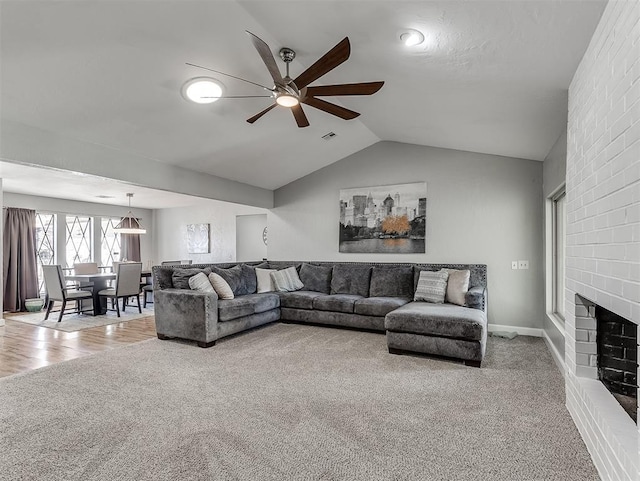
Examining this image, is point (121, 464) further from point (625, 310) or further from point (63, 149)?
point (63, 149)

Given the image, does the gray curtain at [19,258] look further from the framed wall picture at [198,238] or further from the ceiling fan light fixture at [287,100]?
the ceiling fan light fixture at [287,100]

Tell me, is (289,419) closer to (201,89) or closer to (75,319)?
(201,89)

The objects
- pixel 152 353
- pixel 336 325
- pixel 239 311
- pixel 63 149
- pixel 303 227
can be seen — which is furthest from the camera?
pixel 303 227

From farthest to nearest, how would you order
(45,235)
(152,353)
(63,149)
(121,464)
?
(45,235) → (152,353) → (63,149) → (121,464)

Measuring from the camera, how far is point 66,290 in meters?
5.71

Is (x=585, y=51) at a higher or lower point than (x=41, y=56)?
lower

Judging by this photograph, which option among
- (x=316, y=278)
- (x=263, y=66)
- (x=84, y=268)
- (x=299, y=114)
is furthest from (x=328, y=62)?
(x=84, y=268)

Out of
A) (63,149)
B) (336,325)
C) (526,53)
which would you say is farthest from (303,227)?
(526,53)

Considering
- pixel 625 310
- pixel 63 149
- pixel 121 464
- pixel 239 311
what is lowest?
pixel 121 464

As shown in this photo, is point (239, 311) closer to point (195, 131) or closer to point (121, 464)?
point (195, 131)

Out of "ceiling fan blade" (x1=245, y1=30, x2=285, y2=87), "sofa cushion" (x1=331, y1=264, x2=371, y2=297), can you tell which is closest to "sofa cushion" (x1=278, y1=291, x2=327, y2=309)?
"sofa cushion" (x1=331, y1=264, x2=371, y2=297)

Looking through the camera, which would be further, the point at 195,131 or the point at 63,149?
the point at 195,131

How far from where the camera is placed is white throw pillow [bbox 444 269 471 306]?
14.0 feet

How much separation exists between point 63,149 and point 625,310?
14.7ft
